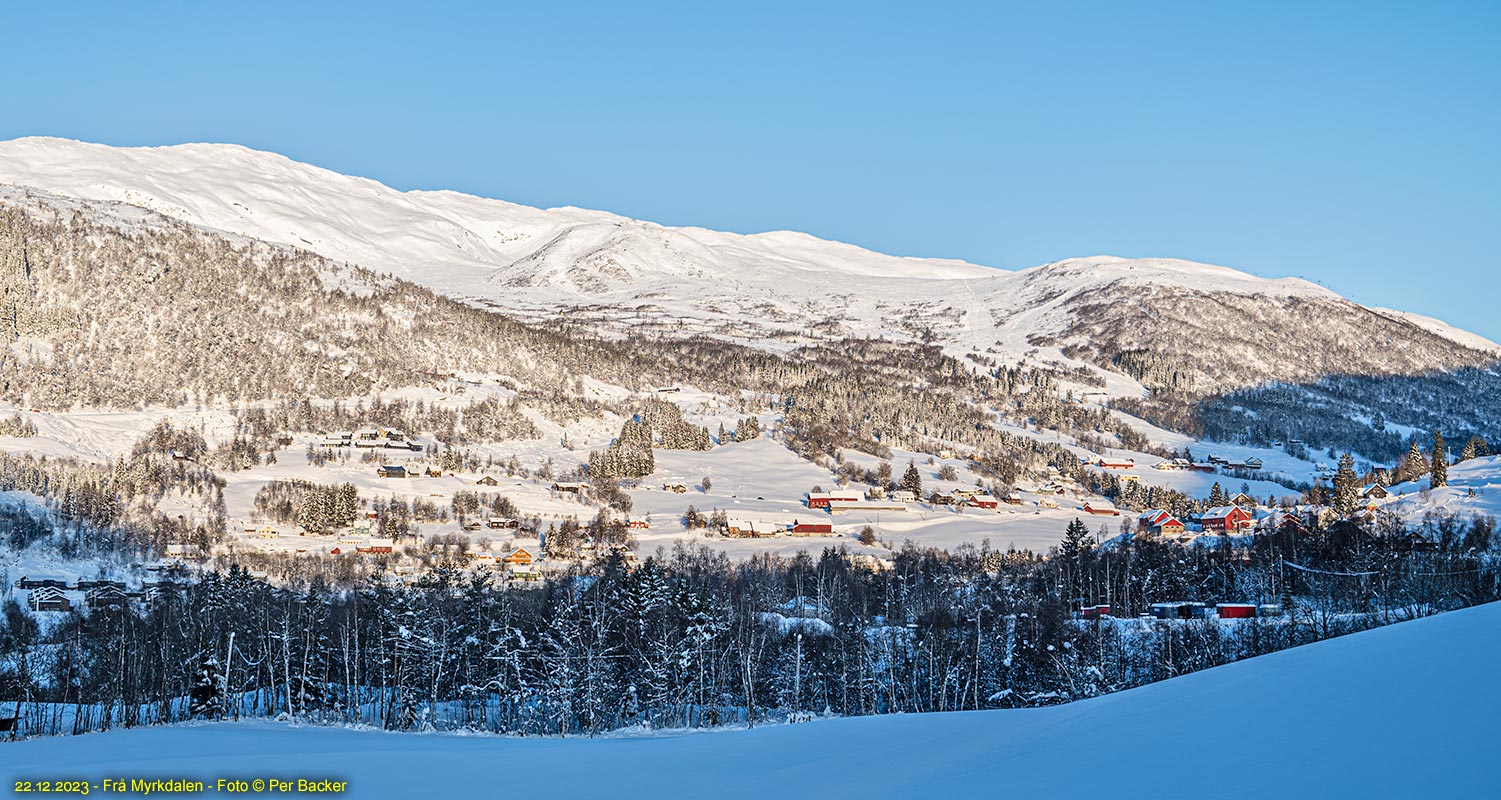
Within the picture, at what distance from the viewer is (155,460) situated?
141625 millimetres

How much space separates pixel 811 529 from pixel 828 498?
56.7 feet

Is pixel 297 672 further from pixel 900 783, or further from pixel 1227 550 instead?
pixel 1227 550

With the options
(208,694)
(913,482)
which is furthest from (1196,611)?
(913,482)

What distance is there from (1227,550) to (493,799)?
90840mm

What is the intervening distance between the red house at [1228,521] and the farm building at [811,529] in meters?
40.9

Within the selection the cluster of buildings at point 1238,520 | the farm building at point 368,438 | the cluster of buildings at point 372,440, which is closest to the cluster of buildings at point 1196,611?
the cluster of buildings at point 1238,520

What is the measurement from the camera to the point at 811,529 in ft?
448

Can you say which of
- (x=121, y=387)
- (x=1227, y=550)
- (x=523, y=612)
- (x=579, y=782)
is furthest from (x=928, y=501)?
(x=579, y=782)

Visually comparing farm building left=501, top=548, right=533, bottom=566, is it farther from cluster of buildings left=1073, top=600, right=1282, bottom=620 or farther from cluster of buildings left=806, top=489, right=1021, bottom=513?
cluster of buildings left=1073, top=600, right=1282, bottom=620

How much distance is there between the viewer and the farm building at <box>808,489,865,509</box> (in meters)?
152

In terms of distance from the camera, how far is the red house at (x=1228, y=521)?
127688 mm

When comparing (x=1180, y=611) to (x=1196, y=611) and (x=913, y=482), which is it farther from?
(x=913, y=482)

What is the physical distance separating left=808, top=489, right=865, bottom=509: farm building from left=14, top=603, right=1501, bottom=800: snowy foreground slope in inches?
4635

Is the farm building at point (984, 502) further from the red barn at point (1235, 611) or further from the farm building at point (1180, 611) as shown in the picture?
the red barn at point (1235, 611)
